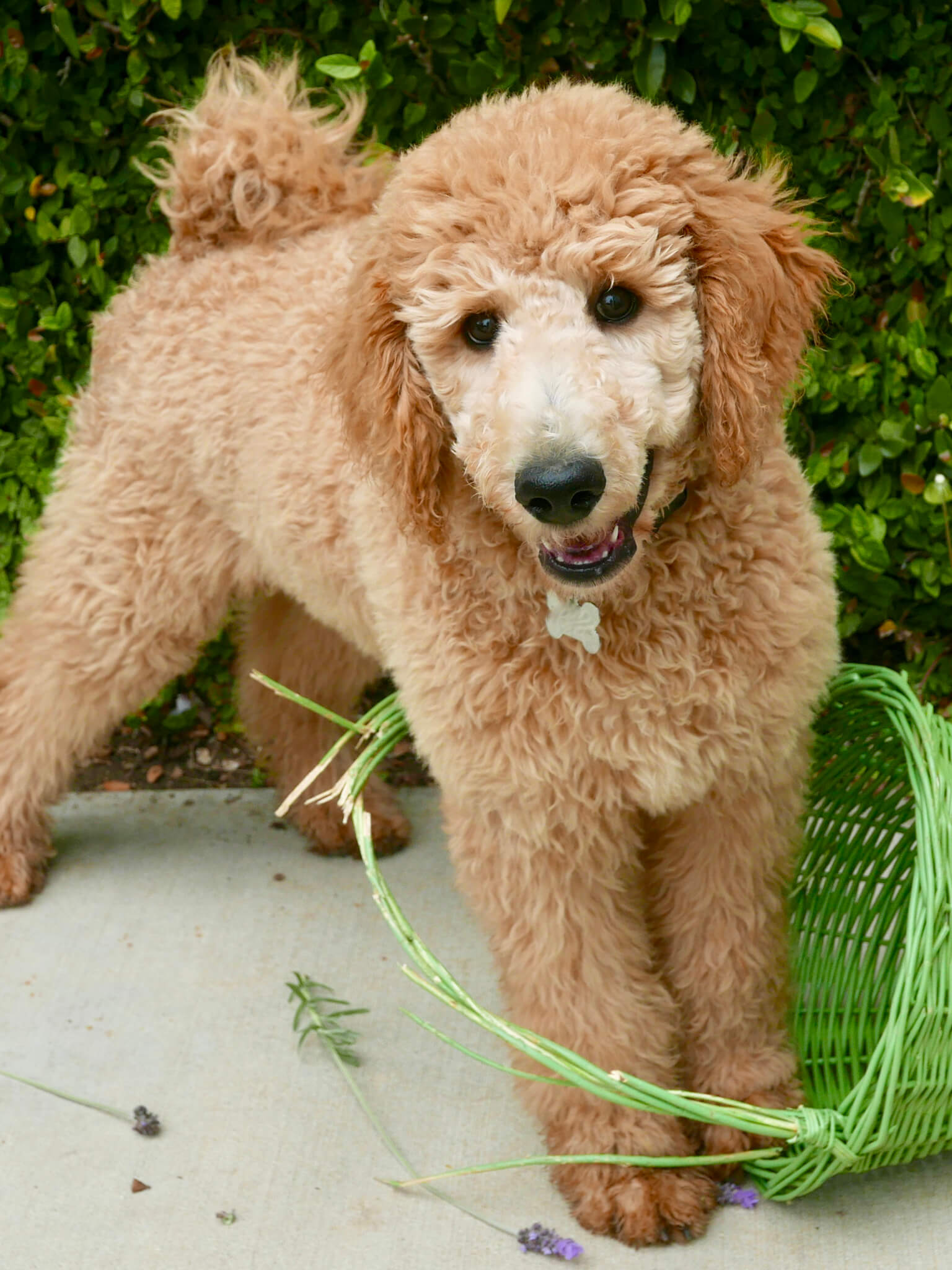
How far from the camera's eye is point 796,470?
2.18m

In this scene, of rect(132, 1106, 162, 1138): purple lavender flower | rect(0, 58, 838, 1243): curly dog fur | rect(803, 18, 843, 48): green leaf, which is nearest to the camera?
rect(0, 58, 838, 1243): curly dog fur

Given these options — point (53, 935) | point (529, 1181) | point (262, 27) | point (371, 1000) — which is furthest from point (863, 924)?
point (262, 27)

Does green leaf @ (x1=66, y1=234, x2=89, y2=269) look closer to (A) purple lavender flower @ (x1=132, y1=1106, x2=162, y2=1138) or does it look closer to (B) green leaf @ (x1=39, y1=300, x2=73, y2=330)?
(B) green leaf @ (x1=39, y1=300, x2=73, y2=330)

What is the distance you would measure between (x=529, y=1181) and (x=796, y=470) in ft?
4.00

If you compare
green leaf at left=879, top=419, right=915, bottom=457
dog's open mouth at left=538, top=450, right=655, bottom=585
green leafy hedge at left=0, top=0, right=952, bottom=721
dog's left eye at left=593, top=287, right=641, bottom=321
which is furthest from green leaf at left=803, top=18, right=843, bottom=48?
dog's open mouth at left=538, top=450, right=655, bottom=585

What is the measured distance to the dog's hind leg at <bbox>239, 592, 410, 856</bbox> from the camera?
3.26 m

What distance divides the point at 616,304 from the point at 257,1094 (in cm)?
157

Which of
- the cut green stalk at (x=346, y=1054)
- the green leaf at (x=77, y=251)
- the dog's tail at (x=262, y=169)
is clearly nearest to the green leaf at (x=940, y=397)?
the dog's tail at (x=262, y=169)

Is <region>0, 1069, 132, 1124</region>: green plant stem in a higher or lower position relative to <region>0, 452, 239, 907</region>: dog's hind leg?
lower

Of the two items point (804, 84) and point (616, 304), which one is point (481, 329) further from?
point (804, 84)

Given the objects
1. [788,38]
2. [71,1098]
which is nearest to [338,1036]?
[71,1098]

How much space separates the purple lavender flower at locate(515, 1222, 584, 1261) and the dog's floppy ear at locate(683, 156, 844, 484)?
117 cm

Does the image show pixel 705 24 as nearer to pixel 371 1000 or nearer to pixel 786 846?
pixel 786 846

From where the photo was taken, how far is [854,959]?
2504 millimetres
